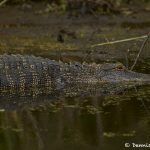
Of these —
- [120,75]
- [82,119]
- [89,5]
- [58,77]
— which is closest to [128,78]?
[120,75]

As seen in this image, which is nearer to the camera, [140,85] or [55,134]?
[55,134]

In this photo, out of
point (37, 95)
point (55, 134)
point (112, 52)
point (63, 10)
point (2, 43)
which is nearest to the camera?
point (55, 134)

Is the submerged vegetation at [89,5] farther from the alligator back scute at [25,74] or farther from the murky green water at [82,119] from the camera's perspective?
the alligator back scute at [25,74]

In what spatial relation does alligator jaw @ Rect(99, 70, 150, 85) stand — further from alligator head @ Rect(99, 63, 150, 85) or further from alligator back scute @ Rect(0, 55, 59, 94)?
alligator back scute @ Rect(0, 55, 59, 94)

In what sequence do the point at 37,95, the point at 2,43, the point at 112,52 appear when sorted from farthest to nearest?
1. the point at 2,43
2. the point at 112,52
3. the point at 37,95

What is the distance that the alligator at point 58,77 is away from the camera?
827 centimetres

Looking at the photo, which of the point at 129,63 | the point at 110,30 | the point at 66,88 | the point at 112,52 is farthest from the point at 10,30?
the point at 66,88

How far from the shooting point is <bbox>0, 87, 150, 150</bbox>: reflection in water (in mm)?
5992

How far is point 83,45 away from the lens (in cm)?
1148

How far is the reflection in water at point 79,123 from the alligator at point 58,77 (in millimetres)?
541

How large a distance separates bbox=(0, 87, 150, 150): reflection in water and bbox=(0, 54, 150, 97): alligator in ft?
1.77

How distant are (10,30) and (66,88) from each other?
15.6ft

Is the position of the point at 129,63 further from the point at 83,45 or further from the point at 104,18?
the point at 104,18

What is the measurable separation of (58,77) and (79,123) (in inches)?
76.6
